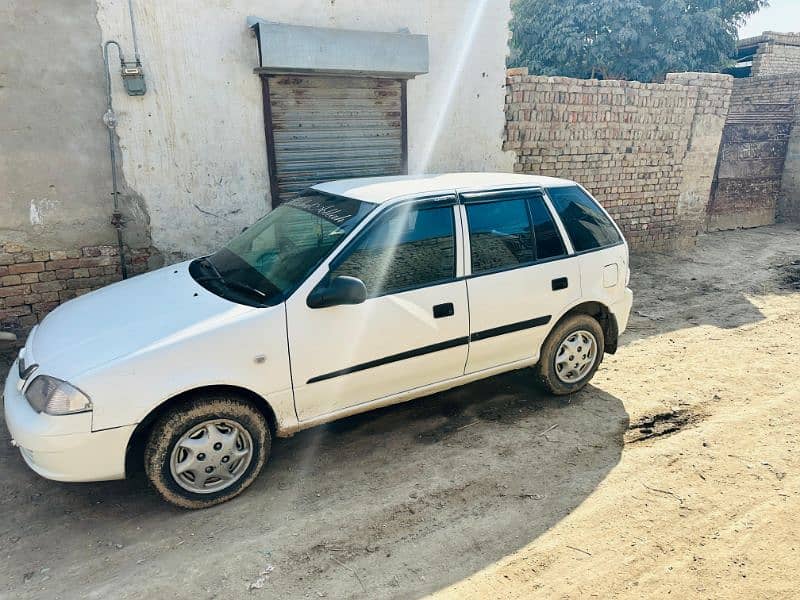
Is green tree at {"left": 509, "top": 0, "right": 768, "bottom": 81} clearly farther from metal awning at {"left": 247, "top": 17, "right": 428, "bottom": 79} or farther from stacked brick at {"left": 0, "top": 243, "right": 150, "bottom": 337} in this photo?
stacked brick at {"left": 0, "top": 243, "right": 150, "bottom": 337}

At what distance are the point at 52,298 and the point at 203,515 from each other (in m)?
3.68

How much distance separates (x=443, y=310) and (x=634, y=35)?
1687 centimetres

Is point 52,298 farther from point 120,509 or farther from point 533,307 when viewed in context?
point 533,307

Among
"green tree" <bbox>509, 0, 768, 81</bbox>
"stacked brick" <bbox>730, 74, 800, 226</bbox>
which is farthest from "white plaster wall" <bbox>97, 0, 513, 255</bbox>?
"green tree" <bbox>509, 0, 768, 81</bbox>

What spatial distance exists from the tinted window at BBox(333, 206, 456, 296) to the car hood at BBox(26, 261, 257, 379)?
2.53 ft

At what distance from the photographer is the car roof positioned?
3.80 metres

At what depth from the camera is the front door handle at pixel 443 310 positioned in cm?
365

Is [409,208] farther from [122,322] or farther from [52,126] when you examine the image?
[52,126]

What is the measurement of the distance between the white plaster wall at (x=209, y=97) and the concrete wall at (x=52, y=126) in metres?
0.24

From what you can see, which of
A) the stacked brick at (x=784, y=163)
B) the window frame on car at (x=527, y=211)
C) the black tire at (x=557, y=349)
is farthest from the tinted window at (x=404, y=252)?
the stacked brick at (x=784, y=163)

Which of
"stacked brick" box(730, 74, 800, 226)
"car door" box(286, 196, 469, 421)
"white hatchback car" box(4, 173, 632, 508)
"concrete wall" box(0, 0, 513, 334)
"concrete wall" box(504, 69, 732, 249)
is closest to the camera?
"white hatchback car" box(4, 173, 632, 508)

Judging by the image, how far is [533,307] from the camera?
4.08 m

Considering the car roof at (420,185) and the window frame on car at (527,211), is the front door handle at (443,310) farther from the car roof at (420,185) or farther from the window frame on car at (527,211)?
the car roof at (420,185)

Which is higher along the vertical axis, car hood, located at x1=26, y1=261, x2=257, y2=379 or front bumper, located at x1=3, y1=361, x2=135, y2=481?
car hood, located at x1=26, y1=261, x2=257, y2=379
